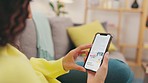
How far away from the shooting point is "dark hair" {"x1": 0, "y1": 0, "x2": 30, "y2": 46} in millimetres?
524

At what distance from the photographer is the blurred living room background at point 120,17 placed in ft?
9.87

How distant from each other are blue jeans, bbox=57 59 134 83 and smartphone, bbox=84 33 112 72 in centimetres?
19

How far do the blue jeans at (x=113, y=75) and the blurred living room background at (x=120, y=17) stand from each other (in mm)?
1793

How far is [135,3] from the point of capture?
9.92 ft

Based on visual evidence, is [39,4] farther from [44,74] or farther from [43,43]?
[44,74]

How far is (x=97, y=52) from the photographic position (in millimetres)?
975

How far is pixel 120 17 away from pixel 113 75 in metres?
2.00

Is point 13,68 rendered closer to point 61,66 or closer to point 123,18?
point 61,66

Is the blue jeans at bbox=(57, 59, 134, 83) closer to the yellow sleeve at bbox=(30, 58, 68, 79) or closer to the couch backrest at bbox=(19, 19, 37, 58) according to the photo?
the yellow sleeve at bbox=(30, 58, 68, 79)

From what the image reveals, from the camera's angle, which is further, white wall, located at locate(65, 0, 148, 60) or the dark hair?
white wall, located at locate(65, 0, 148, 60)

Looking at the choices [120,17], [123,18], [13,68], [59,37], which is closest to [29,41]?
[59,37]

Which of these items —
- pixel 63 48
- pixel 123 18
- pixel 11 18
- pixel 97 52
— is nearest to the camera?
pixel 11 18

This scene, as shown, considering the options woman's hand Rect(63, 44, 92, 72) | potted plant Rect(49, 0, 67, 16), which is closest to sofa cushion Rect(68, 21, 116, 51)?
potted plant Rect(49, 0, 67, 16)

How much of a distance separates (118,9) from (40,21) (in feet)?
4.47
